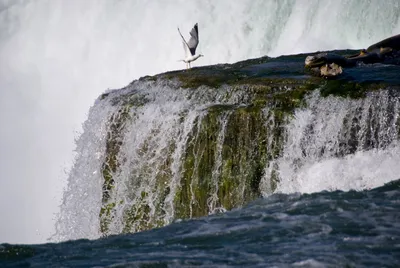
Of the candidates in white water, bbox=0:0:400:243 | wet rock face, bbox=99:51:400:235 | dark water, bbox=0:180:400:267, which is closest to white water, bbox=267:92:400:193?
wet rock face, bbox=99:51:400:235

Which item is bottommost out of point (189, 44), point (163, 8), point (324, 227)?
point (324, 227)

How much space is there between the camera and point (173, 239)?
7.25 m

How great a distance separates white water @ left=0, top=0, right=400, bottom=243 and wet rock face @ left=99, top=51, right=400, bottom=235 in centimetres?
766

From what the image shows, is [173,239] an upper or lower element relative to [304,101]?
lower

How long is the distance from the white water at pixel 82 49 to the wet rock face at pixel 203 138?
7660 mm

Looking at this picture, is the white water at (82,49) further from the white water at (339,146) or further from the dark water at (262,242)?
the dark water at (262,242)

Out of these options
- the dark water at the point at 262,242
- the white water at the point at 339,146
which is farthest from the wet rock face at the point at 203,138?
the dark water at the point at 262,242

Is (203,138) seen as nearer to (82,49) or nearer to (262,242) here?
(262,242)

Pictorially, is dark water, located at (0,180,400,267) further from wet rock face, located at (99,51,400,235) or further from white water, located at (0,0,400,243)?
white water, located at (0,0,400,243)

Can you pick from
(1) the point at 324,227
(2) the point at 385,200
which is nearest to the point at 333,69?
(2) the point at 385,200

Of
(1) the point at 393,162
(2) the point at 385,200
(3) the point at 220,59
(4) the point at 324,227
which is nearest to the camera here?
(4) the point at 324,227

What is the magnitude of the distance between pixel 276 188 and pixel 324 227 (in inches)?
110

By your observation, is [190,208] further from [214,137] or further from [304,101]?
[304,101]

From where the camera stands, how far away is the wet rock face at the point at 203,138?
1018 centimetres
